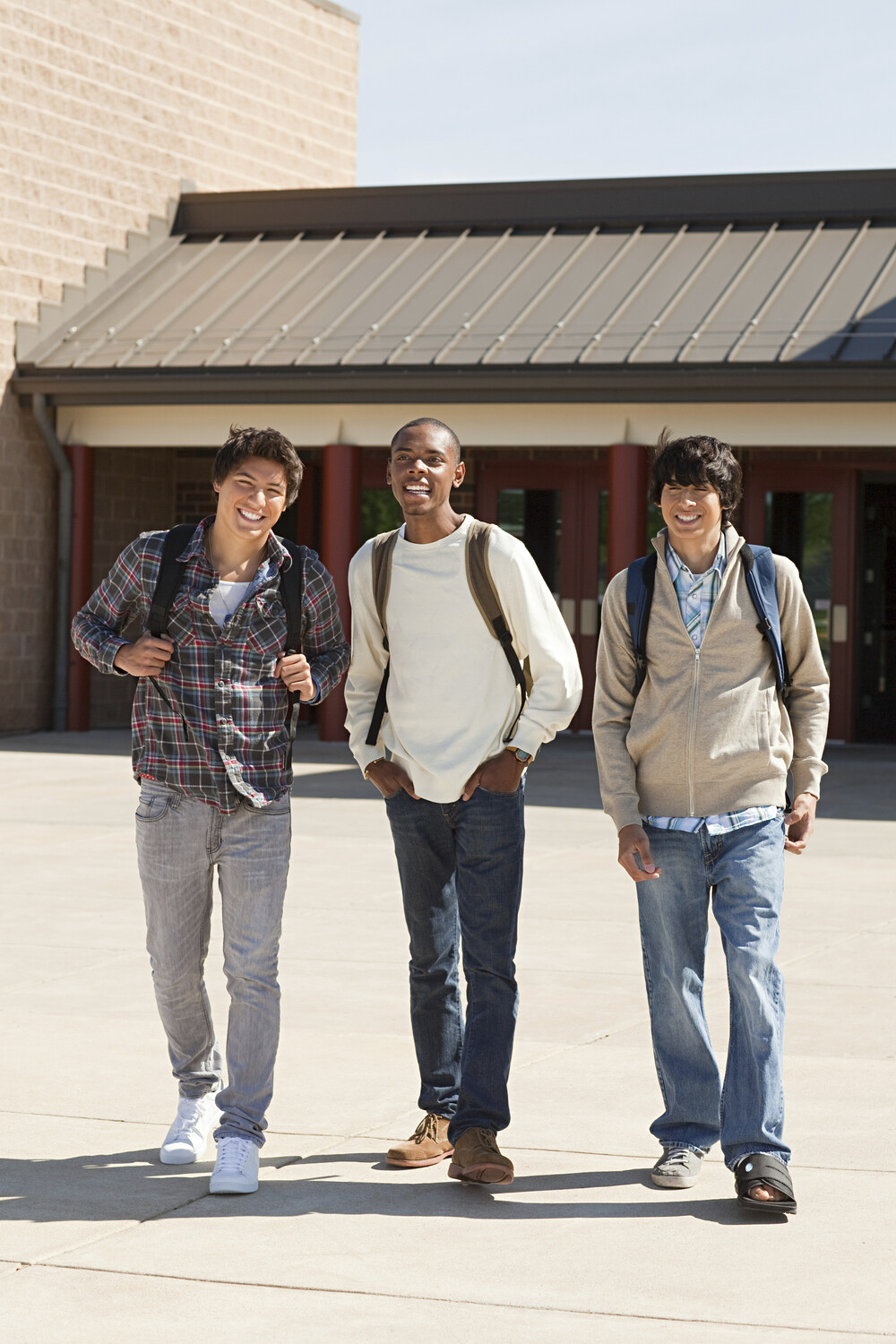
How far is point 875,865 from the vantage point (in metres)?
10.1

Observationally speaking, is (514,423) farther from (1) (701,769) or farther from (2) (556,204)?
(1) (701,769)

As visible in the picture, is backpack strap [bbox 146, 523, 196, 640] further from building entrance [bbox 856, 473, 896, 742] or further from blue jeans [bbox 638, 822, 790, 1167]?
building entrance [bbox 856, 473, 896, 742]

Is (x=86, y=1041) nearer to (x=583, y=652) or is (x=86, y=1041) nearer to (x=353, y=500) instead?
(x=353, y=500)

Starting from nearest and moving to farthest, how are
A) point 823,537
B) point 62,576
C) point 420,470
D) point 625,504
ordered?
1. point 420,470
2. point 625,504
3. point 823,537
4. point 62,576

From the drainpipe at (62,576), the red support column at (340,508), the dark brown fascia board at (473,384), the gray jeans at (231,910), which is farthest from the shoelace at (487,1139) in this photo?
the drainpipe at (62,576)

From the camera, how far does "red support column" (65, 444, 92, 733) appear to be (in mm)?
18578

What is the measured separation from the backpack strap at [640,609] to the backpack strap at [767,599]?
0.24 m

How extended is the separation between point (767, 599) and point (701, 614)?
164mm

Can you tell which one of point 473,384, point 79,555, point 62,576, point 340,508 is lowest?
point 62,576

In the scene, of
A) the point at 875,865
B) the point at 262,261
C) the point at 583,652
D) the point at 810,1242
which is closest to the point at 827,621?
the point at 583,652

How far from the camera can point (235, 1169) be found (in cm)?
440

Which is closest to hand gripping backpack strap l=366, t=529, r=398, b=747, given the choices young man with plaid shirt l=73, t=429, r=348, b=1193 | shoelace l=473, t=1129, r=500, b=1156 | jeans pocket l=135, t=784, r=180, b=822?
young man with plaid shirt l=73, t=429, r=348, b=1193

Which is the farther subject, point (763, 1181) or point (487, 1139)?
point (487, 1139)

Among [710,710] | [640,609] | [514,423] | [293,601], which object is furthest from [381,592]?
[514,423]
